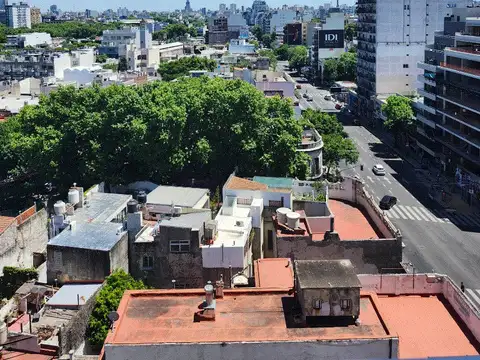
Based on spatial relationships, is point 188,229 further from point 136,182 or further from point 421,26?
point 421,26

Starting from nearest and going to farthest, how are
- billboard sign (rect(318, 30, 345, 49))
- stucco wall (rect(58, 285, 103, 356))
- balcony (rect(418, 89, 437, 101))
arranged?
1. stucco wall (rect(58, 285, 103, 356))
2. balcony (rect(418, 89, 437, 101))
3. billboard sign (rect(318, 30, 345, 49))

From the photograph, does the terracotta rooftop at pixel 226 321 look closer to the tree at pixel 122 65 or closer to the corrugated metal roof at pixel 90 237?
the corrugated metal roof at pixel 90 237

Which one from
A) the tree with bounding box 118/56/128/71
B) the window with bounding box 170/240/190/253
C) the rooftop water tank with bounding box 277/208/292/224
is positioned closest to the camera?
the window with bounding box 170/240/190/253

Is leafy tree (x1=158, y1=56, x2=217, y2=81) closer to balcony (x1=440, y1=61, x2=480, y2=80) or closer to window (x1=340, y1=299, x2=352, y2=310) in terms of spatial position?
balcony (x1=440, y1=61, x2=480, y2=80)

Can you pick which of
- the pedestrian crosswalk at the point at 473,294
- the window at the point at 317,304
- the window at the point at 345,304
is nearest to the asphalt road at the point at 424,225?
the pedestrian crosswalk at the point at 473,294

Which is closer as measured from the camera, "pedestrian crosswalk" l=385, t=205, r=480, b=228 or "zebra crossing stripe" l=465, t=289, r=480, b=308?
"zebra crossing stripe" l=465, t=289, r=480, b=308

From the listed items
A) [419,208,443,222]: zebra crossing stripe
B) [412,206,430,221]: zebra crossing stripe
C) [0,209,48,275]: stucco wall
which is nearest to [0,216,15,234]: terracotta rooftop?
[0,209,48,275]: stucco wall
